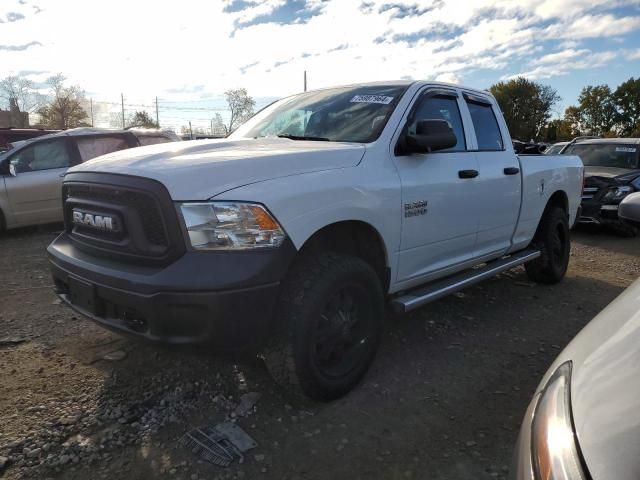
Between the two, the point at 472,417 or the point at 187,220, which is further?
the point at 472,417

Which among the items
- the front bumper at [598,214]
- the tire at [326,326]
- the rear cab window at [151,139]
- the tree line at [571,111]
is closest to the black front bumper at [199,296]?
the tire at [326,326]

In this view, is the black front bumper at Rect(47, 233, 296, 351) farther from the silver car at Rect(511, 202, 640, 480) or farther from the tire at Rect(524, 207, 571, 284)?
the tire at Rect(524, 207, 571, 284)

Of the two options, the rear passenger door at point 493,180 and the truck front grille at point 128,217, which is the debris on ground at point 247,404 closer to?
the truck front grille at point 128,217

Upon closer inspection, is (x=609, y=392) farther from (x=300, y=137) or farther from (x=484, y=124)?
(x=484, y=124)

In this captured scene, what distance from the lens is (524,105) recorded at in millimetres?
57531

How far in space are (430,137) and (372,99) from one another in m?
0.64

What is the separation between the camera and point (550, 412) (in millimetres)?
1321

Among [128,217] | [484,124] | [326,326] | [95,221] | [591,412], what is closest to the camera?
[591,412]

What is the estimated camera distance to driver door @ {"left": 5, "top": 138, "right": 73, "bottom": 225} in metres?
7.40

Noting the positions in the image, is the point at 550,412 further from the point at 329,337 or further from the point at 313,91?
the point at 313,91

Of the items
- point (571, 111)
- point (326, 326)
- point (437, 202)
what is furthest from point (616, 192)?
point (571, 111)

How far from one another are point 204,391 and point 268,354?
628 mm

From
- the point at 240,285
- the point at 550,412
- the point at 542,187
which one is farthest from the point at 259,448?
the point at 542,187

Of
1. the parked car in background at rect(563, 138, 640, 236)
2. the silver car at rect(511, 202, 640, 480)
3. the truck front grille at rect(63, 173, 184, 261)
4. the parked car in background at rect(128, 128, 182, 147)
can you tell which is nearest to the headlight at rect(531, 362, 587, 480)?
the silver car at rect(511, 202, 640, 480)
